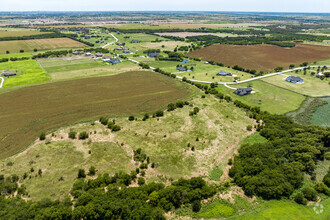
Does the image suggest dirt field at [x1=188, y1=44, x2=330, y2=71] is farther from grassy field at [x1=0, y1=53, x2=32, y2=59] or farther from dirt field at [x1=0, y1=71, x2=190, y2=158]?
grassy field at [x1=0, y1=53, x2=32, y2=59]

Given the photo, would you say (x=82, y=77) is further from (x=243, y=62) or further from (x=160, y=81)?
(x=243, y=62)

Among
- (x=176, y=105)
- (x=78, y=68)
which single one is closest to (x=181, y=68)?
(x=176, y=105)

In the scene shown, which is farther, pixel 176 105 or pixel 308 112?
pixel 176 105

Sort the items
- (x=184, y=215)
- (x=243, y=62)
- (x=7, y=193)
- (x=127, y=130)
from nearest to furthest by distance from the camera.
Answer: (x=184, y=215)
(x=7, y=193)
(x=127, y=130)
(x=243, y=62)

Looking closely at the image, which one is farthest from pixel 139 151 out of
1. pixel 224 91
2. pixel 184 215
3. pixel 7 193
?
pixel 224 91

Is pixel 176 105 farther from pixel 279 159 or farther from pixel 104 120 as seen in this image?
pixel 279 159

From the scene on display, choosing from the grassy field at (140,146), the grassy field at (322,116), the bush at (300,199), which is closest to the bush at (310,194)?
the bush at (300,199)
